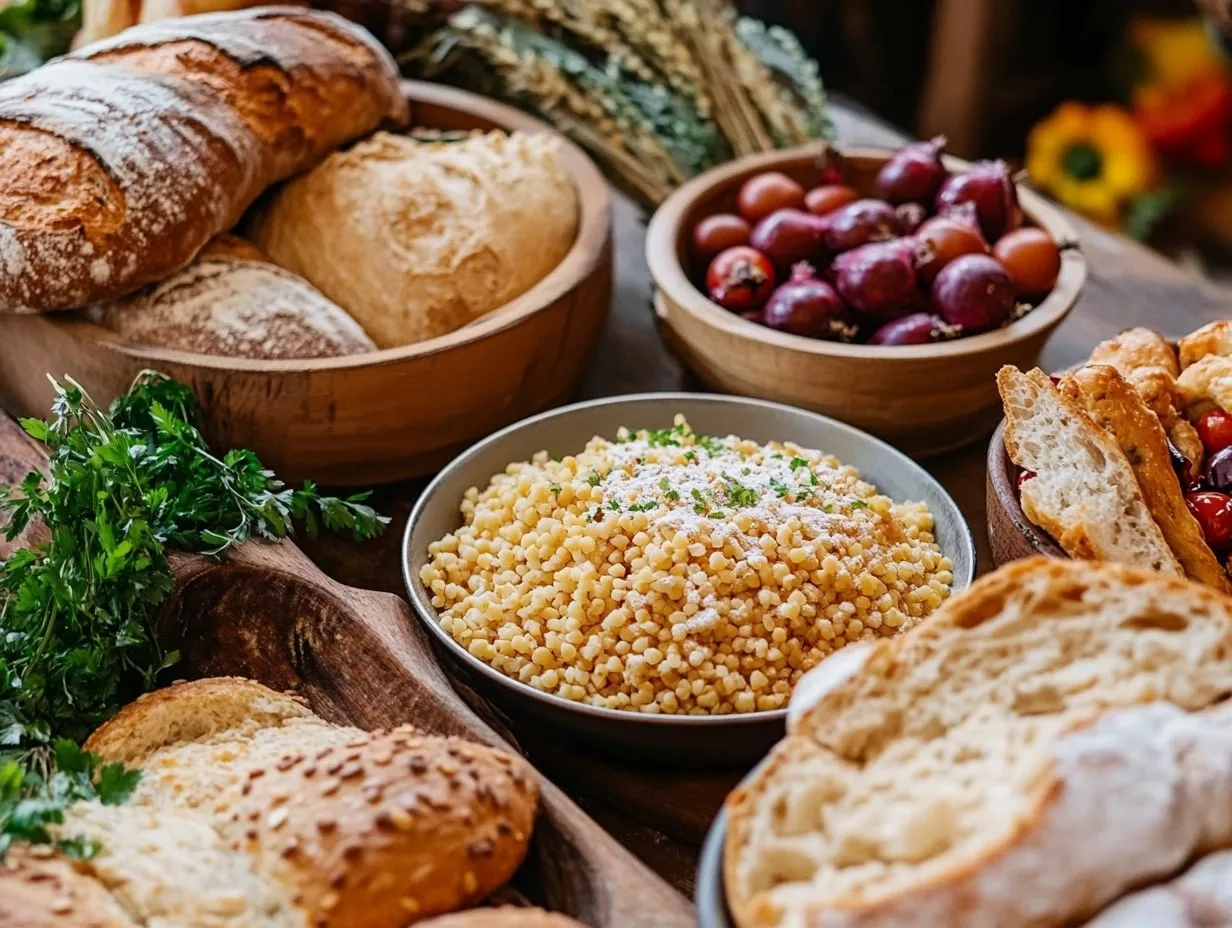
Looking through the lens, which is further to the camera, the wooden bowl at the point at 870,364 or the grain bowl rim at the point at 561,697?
the wooden bowl at the point at 870,364

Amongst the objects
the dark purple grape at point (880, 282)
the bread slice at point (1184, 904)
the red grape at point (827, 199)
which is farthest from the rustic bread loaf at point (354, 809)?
the red grape at point (827, 199)

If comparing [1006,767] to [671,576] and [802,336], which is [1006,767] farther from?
[802,336]

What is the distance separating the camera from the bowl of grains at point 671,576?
3.79ft

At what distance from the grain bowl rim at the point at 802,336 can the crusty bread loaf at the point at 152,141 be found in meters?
0.48

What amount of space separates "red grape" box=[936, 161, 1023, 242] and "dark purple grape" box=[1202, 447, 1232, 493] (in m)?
0.60

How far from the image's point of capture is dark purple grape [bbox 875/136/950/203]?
1745 millimetres

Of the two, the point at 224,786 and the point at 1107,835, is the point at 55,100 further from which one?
the point at 1107,835

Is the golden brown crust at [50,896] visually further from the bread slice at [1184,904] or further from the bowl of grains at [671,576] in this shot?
the bread slice at [1184,904]

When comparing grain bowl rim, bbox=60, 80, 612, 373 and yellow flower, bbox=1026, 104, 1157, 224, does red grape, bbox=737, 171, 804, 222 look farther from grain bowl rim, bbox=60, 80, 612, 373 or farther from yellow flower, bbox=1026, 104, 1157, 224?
yellow flower, bbox=1026, 104, 1157, 224

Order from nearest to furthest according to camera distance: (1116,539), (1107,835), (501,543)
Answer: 1. (1107,835)
2. (1116,539)
3. (501,543)

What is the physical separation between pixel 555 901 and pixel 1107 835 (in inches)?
17.0

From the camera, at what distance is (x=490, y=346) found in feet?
4.96

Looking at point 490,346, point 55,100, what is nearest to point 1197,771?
point 490,346

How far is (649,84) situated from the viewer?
2.11 meters
